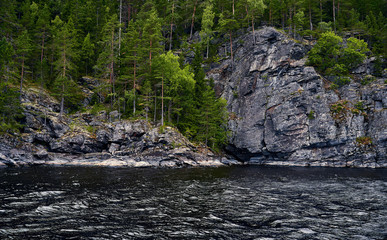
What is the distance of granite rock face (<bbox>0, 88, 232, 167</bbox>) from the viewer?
1339 inches

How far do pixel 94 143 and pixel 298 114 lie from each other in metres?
38.8

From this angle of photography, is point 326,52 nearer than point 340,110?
No

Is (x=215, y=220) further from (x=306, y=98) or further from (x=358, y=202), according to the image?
(x=306, y=98)

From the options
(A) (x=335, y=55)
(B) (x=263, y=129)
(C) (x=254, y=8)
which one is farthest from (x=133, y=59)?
(A) (x=335, y=55)

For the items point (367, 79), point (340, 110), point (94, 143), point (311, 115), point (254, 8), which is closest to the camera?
point (94, 143)

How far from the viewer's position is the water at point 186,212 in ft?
29.8

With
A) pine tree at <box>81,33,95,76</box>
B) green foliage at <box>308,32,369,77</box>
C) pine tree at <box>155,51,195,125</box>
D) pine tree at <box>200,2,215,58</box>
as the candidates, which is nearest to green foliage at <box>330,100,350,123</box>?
green foliage at <box>308,32,369,77</box>

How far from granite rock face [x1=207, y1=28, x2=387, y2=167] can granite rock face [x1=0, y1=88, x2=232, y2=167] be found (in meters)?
9.61

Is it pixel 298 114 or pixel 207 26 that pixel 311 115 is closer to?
pixel 298 114

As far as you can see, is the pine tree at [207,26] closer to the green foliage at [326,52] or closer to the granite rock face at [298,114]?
the granite rock face at [298,114]

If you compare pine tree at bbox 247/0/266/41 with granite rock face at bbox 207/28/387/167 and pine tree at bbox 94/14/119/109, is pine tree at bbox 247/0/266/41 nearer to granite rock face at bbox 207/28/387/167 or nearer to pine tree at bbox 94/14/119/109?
granite rock face at bbox 207/28/387/167

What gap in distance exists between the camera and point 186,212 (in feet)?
39.6

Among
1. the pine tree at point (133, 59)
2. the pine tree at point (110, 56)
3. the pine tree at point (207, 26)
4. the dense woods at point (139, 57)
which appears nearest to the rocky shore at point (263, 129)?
the dense woods at point (139, 57)

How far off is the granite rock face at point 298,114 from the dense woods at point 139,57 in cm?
510
